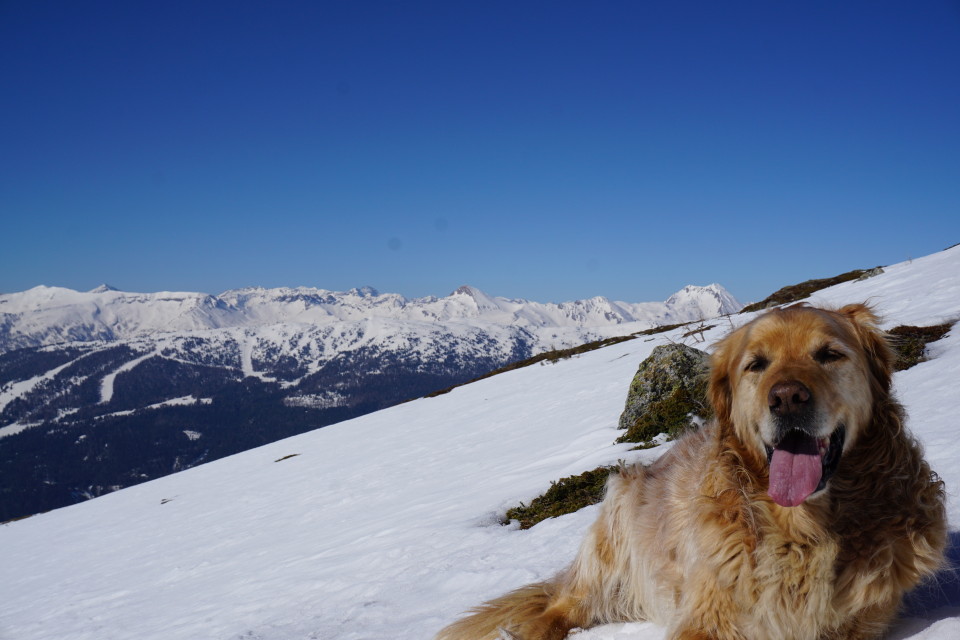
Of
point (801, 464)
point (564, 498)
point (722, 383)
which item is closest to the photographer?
point (801, 464)

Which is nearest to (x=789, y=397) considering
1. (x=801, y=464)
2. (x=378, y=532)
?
(x=801, y=464)

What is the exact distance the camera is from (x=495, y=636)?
12.2 ft

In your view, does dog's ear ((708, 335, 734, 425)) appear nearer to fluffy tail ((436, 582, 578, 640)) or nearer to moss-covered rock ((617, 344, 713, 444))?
fluffy tail ((436, 582, 578, 640))

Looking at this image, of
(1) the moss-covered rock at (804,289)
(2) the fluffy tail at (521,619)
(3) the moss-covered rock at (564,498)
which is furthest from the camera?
(1) the moss-covered rock at (804,289)

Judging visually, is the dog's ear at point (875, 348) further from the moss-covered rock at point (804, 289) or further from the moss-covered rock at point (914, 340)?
the moss-covered rock at point (804, 289)

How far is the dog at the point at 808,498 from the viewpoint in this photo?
8.57 ft

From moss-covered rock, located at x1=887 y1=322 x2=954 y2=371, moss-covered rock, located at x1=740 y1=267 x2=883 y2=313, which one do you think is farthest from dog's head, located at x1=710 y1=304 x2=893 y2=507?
moss-covered rock, located at x1=740 y1=267 x2=883 y2=313

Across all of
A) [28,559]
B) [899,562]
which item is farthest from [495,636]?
[28,559]

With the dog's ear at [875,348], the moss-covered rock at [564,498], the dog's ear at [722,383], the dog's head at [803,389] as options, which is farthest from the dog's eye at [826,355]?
the moss-covered rock at [564,498]

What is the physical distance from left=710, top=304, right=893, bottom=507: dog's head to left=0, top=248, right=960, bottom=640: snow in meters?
0.56

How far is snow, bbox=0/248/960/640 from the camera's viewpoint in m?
5.76

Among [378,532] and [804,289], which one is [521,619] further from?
[804,289]

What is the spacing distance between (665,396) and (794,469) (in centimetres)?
881

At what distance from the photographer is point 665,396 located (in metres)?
11.1
